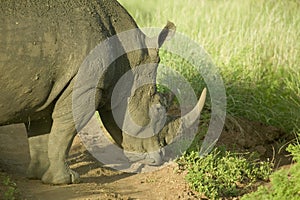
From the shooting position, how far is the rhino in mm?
5891

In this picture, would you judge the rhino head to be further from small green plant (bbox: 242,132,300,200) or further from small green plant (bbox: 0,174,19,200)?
small green plant (bbox: 242,132,300,200)

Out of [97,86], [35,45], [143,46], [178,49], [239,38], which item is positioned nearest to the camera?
[35,45]

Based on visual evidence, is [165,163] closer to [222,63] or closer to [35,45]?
[35,45]

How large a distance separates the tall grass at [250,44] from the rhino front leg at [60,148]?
3.11 metres

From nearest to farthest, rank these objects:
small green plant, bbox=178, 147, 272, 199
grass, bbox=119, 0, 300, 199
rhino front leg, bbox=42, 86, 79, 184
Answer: rhino front leg, bbox=42, 86, 79, 184 → small green plant, bbox=178, 147, 272, 199 → grass, bbox=119, 0, 300, 199

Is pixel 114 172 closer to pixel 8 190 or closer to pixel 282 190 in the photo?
pixel 8 190

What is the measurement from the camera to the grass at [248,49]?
9.21 meters

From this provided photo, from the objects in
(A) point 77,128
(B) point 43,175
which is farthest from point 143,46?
(B) point 43,175

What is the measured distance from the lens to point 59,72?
20.0ft

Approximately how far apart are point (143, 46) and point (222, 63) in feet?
10.6

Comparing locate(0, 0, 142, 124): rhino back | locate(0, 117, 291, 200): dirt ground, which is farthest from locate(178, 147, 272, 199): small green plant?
locate(0, 0, 142, 124): rhino back

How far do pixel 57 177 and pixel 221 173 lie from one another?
1625mm

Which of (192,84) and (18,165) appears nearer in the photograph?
(18,165)

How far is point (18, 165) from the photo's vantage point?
7.19 metres
